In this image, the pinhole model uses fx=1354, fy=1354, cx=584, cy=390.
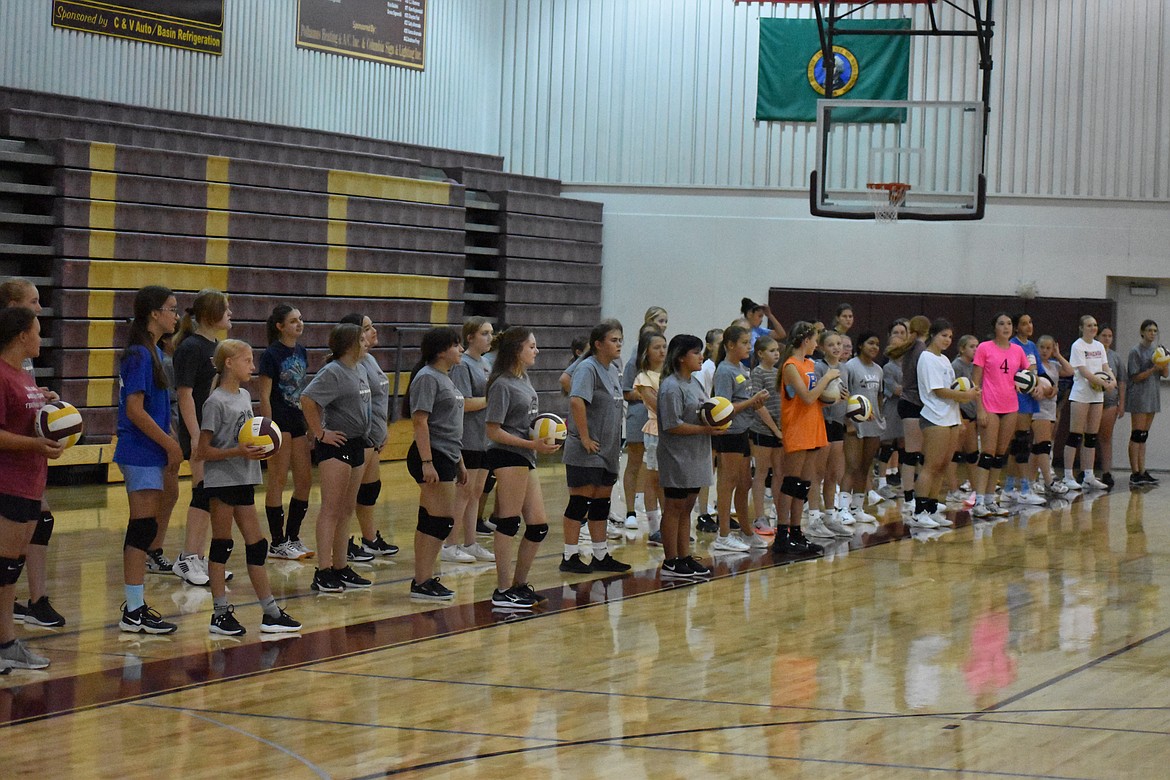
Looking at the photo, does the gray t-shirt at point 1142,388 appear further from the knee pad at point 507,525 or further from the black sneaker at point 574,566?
the knee pad at point 507,525

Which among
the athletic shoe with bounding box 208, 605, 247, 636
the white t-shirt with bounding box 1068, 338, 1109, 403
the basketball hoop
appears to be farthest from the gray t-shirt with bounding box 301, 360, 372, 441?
the white t-shirt with bounding box 1068, 338, 1109, 403

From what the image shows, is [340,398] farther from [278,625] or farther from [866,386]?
[866,386]

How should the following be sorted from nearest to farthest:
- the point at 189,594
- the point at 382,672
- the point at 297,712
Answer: the point at 297,712, the point at 382,672, the point at 189,594

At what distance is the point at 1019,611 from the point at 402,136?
10453 mm

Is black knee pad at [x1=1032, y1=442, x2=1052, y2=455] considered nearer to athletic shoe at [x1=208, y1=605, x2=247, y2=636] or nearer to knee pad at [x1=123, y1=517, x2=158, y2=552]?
athletic shoe at [x1=208, y1=605, x2=247, y2=636]

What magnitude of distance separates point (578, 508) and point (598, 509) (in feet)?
0.47

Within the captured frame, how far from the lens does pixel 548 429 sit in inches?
277

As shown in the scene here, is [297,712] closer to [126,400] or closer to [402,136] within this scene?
[126,400]

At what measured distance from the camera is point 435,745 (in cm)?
469

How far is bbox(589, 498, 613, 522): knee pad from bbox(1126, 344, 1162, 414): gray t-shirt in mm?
8038

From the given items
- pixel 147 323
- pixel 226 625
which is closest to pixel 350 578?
pixel 226 625

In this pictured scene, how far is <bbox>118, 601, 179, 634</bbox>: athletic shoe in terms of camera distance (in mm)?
6324

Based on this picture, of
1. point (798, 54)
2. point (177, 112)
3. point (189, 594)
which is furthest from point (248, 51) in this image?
point (189, 594)

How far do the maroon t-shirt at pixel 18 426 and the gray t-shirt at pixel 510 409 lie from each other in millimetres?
2310
